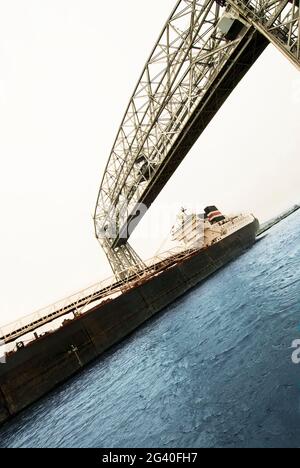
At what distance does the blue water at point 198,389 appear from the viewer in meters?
5.85

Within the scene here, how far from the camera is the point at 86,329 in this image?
60.0ft

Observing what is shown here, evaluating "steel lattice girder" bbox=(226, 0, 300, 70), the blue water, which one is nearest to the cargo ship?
the blue water

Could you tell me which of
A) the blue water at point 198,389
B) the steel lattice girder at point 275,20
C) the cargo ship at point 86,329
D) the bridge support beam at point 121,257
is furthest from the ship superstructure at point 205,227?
the steel lattice girder at point 275,20

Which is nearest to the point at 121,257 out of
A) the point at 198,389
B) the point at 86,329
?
the point at 86,329

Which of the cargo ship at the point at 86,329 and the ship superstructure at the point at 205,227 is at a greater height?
the ship superstructure at the point at 205,227

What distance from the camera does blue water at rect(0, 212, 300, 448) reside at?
19.2 ft

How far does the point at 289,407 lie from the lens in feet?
17.8

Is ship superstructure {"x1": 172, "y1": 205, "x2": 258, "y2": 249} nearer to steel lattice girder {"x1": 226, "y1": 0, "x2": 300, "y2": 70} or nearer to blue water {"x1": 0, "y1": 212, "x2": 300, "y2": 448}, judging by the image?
blue water {"x1": 0, "y1": 212, "x2": 300, "y2": 448}

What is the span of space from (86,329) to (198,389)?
466 inches

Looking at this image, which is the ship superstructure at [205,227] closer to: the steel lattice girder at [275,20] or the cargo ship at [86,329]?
the cargo ship at [86,329]

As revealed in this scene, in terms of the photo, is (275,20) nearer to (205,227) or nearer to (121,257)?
(121,257)

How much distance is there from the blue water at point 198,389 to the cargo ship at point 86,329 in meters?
1.08
